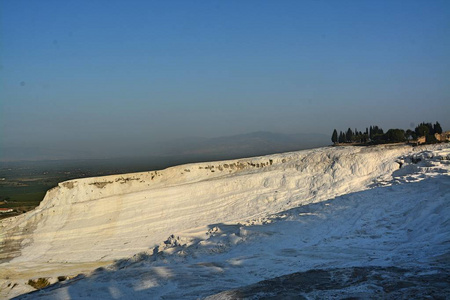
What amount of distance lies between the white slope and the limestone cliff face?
0.07 metres

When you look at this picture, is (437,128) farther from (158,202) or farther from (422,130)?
(158,202)

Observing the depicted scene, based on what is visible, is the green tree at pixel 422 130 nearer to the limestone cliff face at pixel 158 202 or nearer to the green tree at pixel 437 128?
the green tree at pixel 437 128

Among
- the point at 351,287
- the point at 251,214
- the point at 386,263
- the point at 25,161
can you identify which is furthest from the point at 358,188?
the point at 25,161

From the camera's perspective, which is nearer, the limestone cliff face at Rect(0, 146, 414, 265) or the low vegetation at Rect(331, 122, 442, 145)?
the limestone cliff face at Rect(0, 146, 414, 265)

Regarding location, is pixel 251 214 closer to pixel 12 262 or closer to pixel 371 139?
pixel 12 262

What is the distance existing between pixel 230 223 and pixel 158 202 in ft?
18.2

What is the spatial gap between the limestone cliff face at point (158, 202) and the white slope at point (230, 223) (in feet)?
0.24

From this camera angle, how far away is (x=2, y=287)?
16.3 metres

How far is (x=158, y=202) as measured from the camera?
80.4ft

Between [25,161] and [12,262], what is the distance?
125m

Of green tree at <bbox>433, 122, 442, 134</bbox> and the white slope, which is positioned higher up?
green tree at <bbox>433, 122, 442, 134</bbox>

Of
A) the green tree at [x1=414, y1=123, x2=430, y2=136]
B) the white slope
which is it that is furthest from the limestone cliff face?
the green tree at [x1=414, y1=123, x2=430, y2=136]

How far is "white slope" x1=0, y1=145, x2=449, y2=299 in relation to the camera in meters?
13.1

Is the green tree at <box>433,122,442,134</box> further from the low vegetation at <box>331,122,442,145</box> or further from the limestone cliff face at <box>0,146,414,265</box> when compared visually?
the limestone cliff face at <box>0,146,414,265</box>
